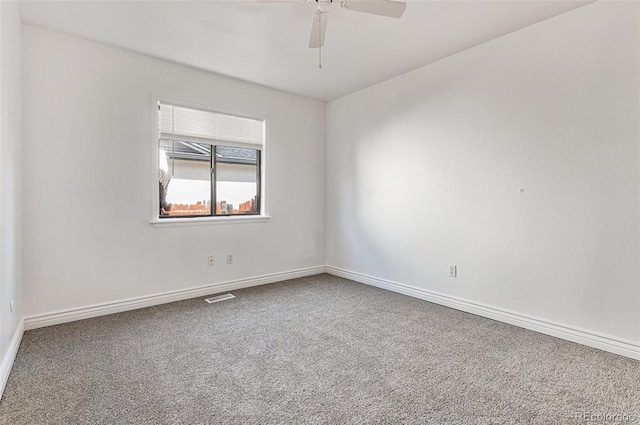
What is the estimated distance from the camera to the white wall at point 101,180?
8.80 feet

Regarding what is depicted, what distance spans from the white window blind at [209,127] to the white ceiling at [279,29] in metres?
0.50

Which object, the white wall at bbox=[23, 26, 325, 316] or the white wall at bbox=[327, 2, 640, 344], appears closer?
the white wall at bbox=[327, 2, 640, 344]

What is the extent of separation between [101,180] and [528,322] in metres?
3.96

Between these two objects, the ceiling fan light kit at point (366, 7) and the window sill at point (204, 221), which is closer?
the ceiling fan light kit at point (366, 7)

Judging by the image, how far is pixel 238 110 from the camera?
3824mm

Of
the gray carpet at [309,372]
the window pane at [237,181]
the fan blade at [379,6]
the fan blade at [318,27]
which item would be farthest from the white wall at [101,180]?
the fan blade at [379,6]

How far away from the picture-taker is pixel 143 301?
3.20 metres

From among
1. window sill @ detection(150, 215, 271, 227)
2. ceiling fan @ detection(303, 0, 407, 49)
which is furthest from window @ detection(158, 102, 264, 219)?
ceiling fan @ detection(303, 0, 407, 49)

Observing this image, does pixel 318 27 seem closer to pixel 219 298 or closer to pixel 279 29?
pixel 279 29

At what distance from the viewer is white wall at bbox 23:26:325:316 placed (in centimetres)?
268

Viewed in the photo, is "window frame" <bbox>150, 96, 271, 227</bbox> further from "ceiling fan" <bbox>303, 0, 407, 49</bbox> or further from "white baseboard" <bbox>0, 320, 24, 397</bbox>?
"ceiling fan" <bbox>303, 0, 407, 49</bbox>

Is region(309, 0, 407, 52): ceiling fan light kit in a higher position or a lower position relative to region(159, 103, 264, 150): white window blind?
higher

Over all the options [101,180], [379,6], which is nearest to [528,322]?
[379,6]

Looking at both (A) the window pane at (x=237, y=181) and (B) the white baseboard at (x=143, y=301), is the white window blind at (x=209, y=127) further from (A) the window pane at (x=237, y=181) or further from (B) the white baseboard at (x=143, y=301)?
(B) the white baseboard at (x=143, y=301)
